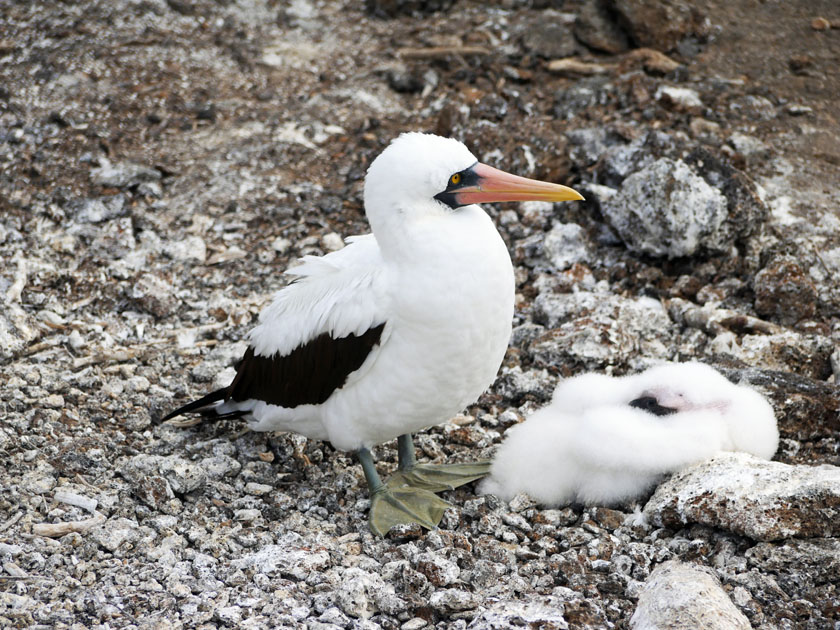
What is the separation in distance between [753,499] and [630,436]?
0.52m

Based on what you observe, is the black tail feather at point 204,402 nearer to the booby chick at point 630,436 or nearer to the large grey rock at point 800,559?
the booby chick at point 630,436

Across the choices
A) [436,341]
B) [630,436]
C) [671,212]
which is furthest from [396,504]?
[671,212]

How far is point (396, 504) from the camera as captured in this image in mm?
3840

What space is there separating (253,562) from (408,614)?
24.3 inches

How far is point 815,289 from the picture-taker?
4734mm

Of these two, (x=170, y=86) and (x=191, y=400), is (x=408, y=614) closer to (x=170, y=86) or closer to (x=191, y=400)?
(x=191, y=400)

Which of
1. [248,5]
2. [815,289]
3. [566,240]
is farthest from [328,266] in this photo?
[248,5]

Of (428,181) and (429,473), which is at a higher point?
(428,181)

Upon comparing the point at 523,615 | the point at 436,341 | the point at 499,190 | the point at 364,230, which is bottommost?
the point at 364,230

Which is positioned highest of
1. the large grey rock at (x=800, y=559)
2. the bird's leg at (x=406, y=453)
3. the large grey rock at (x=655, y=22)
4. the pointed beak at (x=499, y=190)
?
the pointed beak at (x=499, y=190)

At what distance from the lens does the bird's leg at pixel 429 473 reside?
4031 mm

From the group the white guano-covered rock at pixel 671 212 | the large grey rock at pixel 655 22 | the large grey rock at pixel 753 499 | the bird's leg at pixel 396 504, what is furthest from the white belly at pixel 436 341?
the large grey rock at pixel 655 22

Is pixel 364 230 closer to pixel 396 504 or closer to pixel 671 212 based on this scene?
pixel 671 212

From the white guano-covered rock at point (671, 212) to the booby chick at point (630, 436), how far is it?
3.99 feet
